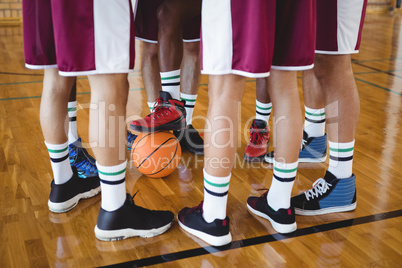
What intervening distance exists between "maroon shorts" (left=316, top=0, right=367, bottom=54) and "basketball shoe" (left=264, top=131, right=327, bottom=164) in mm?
658

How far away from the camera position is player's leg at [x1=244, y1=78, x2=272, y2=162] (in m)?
2.23

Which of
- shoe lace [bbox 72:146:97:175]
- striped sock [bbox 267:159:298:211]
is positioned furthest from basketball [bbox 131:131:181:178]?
striped sock [bbox 267:159:298:211]

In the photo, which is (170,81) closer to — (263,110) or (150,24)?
(150,24)

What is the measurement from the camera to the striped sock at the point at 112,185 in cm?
146

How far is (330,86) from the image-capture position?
1.65m

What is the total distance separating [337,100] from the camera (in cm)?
166

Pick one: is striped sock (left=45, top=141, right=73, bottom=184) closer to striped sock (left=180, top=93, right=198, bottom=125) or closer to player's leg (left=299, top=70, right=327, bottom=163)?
striped sock (left=180, top=93, right=198, bottom=125)

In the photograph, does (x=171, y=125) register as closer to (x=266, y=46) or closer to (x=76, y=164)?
(x=76, y=164)

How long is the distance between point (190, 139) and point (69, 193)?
81 cm

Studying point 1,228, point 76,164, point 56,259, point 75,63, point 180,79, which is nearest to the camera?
point 75,63

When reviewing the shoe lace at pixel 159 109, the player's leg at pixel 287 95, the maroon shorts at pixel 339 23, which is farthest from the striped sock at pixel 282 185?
the shoe lace at pixel 159 109

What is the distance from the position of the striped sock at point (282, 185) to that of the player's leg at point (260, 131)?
62 cm

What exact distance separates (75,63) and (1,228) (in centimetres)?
71

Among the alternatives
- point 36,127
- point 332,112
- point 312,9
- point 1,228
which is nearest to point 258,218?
point 332,112
